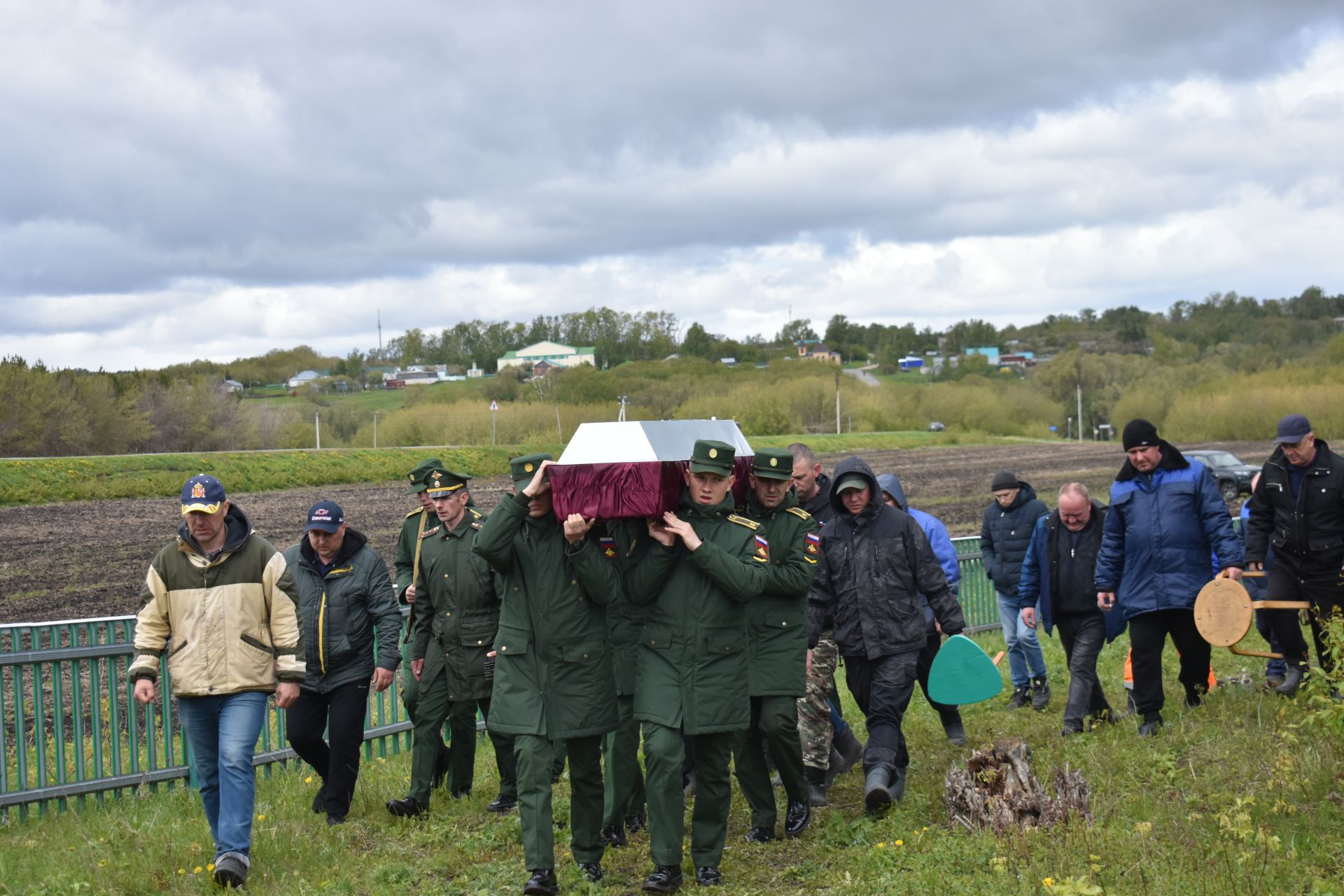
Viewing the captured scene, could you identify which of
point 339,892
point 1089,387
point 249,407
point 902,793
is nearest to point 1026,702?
point 902,793

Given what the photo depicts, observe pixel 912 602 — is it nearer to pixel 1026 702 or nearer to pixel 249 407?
pixel 1026 702

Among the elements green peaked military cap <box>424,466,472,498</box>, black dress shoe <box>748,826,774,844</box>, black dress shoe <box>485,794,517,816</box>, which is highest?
green peaked military cap <box>424,466,472,498</box>

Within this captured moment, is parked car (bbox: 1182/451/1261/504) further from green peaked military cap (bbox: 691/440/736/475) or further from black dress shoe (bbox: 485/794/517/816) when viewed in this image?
green peaked military cap (bbox: 691/440/736/475)

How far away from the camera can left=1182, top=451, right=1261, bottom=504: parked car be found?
29984 millimetres

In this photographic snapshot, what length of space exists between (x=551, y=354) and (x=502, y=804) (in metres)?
118

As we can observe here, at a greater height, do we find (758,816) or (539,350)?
(539,350)

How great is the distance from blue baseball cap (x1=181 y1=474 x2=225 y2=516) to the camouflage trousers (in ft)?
10.7

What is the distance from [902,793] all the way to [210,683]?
11.8 feet

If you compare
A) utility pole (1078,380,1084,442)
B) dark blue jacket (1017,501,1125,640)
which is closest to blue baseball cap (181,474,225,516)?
dark blue jacket (1017,501,1125,640)

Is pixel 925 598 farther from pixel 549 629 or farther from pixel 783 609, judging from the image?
pixel 549 629

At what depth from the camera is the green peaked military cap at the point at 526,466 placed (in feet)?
17.6

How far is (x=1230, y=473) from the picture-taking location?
3066 cm

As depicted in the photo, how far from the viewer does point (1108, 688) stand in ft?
29.8

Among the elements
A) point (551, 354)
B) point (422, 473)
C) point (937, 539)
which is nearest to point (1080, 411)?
point (551, 354)
